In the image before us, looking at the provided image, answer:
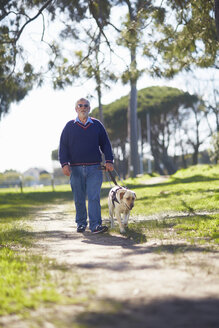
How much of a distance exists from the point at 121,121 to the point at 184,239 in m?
34.8

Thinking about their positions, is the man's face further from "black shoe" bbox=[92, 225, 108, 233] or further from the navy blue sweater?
"black shoe" bbox=[92, 225, 108, 233]

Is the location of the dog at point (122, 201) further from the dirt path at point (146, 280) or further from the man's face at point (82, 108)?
the man's face at point (82, 108)

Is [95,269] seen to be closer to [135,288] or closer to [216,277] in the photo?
[135,288]

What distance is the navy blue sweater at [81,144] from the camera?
6.02 metres

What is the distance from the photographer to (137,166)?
1068 inches

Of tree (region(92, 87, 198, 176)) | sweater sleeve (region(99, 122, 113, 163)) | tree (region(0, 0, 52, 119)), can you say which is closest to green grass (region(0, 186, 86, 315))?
sweater sleeve (region(99, 122, 113, 163))

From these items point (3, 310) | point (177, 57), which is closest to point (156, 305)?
point (3, 310)

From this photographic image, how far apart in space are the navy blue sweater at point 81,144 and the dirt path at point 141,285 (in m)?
1.51

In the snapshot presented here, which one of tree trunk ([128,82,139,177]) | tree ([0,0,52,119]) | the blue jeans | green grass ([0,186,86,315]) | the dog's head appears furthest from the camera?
tree trunk ([128,82,139,177])

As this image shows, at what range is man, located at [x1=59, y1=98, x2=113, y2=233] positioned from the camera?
19.6 feet

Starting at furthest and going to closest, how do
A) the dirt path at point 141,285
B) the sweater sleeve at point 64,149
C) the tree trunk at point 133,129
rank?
1. the tree trunk at point 133,129
2. the sweater sleeve at point 64,149
3. the dirt path at point 141,285

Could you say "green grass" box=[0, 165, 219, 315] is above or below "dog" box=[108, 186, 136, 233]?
below

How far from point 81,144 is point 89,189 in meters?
0.64

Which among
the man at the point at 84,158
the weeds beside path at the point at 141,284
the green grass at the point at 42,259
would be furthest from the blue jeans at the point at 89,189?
the weeds beside path at the point at 141,284
